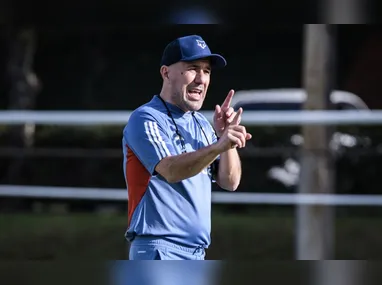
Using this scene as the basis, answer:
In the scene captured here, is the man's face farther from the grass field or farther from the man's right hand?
the grass field

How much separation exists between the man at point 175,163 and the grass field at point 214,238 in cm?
320

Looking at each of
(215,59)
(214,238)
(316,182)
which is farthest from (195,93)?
(214,238)

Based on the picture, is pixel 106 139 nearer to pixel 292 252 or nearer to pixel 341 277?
pixel 292 252

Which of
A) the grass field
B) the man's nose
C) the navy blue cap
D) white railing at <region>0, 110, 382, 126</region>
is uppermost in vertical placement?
the navy blue cap

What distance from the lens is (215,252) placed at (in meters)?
7.15

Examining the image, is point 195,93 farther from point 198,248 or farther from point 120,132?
point 120,132

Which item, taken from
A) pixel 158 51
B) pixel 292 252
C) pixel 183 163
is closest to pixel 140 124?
pixel 183 163

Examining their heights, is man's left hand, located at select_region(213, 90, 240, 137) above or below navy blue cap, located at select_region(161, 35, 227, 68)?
below

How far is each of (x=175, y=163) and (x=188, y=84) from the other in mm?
363

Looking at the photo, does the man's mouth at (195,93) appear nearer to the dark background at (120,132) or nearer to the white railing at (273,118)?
the white railing at (273,118)

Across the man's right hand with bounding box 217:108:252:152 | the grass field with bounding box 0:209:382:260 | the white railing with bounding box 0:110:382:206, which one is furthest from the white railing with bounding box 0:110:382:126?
the man's right hand with bounding box 217:108:252:152

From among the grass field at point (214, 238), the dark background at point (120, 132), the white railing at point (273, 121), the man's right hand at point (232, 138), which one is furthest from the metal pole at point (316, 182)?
the man's right hand at point (232, 138)

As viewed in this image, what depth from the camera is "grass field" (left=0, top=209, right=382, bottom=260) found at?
7.13 meters

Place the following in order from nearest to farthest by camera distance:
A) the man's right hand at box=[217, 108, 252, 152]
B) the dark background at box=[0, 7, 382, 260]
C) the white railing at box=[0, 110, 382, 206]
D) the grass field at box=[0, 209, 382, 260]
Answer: the man's right hand at box=[217, 108, 252, 152]
the white railing at box=[0, 110, 382, 206]
the grass field at box=[0, 209, 382, 260]
the dark background at box=[0, 7, 382, 260]
